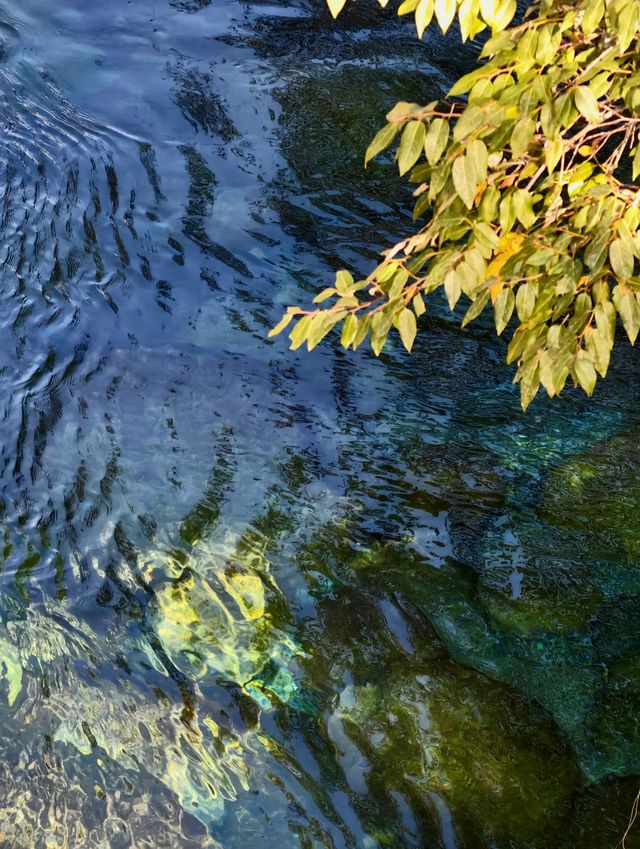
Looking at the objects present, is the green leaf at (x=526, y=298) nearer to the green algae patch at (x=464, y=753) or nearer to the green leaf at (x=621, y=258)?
the green leaf at (x=621, y=258)

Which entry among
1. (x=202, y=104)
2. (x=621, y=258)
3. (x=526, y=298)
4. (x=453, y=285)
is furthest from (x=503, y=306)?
(x=202, y=104)

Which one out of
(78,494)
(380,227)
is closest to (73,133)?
(380,227)

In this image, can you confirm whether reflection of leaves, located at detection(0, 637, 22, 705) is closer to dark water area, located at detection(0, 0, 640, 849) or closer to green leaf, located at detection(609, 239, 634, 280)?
dark water area, located at detection(0, 0, 640, 849)

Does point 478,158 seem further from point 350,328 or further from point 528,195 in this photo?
point 350,328

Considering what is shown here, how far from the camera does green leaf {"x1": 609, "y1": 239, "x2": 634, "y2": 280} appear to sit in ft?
7.93

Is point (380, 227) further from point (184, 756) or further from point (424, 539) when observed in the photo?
point (184, 756)

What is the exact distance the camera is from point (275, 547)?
387cm

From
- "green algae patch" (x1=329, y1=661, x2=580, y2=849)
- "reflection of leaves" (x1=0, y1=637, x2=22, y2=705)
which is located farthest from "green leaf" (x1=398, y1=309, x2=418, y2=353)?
"reflection of leaves" (x1=0, y1=637, x2=22, y2=705)

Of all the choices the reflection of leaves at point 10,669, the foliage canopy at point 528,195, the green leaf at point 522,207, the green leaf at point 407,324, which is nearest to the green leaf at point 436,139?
the foliage canopy at point 528,195

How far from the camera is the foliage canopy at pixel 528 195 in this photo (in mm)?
2305

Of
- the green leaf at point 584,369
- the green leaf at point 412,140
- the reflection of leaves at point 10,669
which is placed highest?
the green leaf at point 412,140

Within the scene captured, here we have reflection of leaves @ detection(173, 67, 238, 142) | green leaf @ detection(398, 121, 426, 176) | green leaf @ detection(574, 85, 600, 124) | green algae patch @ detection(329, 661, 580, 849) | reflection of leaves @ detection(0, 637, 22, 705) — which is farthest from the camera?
reflection of leaves @ detection(173, 67, 238, 142)

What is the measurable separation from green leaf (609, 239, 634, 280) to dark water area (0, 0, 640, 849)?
5.38 ft

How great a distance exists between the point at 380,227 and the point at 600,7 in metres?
3.71
